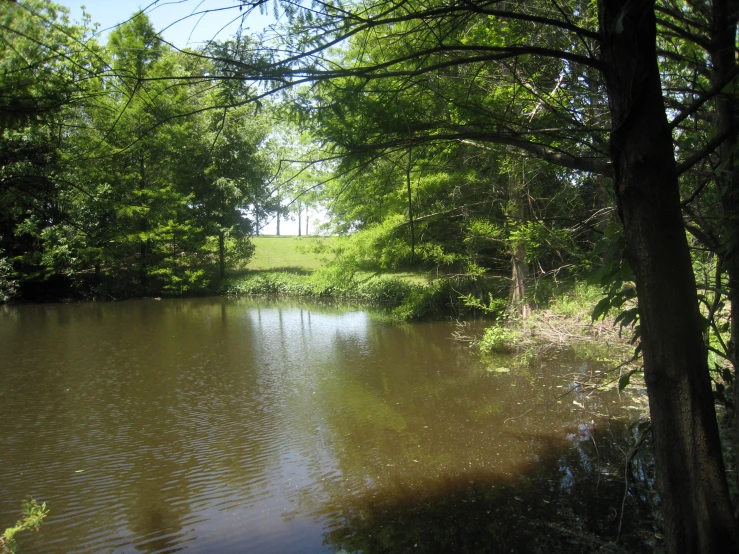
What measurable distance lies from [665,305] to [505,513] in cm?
341

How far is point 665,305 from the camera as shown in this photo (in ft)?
6.48

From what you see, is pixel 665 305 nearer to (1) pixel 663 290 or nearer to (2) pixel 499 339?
(1) pixel 663 290

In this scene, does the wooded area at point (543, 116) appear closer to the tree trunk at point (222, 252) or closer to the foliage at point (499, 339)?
the foliage at point (499, 339)

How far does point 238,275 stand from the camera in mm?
28312

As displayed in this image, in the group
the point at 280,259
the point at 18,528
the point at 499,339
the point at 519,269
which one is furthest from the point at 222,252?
the point at 18,528

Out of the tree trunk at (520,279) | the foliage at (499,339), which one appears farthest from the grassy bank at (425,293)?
the tree trunk at (520,279)

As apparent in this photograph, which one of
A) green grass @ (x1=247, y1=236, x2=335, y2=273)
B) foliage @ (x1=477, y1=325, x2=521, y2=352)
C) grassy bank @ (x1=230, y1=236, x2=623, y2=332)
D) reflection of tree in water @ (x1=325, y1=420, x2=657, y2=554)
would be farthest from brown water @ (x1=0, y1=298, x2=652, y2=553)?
green grass @ (x1=247, y1=236, x2=335, y2=273)

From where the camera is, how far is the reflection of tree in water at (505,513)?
4.26 meters

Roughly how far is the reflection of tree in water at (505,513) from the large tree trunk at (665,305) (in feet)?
7.46

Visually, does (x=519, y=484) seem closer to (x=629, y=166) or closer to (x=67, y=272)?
(x=629, y=166)

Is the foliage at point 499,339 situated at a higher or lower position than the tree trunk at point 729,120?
lower

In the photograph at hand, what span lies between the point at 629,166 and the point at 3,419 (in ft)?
28.3

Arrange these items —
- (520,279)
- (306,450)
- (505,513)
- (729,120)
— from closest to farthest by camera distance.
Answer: (729,120) → (505,513) → (306,450) → (520,279)

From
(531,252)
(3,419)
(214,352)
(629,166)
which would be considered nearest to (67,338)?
(214,352)
